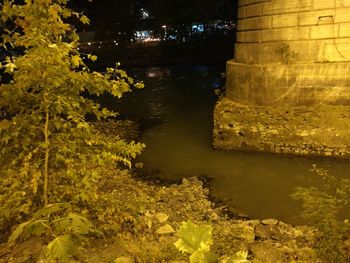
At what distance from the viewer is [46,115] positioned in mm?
4227

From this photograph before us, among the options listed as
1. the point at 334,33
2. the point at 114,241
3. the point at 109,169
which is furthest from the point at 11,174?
the point at 334,33

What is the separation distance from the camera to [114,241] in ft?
15.5

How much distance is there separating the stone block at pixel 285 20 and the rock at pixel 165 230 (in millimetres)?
6202

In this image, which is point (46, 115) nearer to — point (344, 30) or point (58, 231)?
point (58, 231)

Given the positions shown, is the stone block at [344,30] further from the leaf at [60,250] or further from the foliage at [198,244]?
the leaf at [60,250]

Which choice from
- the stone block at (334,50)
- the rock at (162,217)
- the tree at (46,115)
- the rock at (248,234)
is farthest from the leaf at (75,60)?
the stone block at (334,50)

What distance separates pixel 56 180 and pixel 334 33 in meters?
7.34

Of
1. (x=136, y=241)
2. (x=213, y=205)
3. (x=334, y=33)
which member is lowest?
(x=213, y=205)

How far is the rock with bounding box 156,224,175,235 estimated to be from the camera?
573 centimetres

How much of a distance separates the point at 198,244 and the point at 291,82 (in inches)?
300

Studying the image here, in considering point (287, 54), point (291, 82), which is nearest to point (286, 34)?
point (287, 54)

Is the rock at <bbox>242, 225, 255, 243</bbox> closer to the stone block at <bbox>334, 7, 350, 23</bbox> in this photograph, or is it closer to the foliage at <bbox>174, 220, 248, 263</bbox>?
the foliage at <bbox>174, 220, 248, 263</bbox>

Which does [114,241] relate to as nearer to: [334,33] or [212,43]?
[334,33]

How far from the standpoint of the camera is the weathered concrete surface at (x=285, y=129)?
9.22 meters
